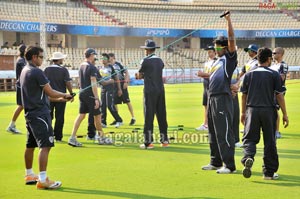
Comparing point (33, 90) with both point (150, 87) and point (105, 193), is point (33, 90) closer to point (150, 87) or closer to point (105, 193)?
point (105, 193)

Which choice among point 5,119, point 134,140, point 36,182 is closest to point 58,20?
point 5,119

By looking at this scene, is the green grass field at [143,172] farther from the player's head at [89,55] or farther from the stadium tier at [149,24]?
the stadium tier at [149,24]

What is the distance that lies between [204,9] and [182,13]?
7.91 ft

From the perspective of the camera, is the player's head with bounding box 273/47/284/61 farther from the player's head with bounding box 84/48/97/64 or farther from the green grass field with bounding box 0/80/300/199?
the player's head with bounding box 84/48/97/64

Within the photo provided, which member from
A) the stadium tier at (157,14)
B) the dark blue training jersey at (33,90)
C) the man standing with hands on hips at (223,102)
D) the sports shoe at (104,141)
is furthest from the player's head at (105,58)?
the stadium tier at (157,14)

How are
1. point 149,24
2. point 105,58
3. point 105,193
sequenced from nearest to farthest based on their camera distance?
point 105,193, point 105,58, point 149,24

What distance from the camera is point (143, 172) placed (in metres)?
8.77

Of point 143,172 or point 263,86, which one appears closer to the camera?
point 263,86

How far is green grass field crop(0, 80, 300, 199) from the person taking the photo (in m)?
7.36

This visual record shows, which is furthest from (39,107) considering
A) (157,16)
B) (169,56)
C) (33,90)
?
(157,16)

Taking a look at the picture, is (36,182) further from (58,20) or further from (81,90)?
(58,20)

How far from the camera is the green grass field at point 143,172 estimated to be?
7355 mm

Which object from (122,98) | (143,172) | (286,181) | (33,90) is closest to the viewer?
(33,90)

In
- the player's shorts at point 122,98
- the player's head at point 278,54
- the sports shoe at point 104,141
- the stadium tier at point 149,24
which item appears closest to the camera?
the sports shoe at point 104,141
